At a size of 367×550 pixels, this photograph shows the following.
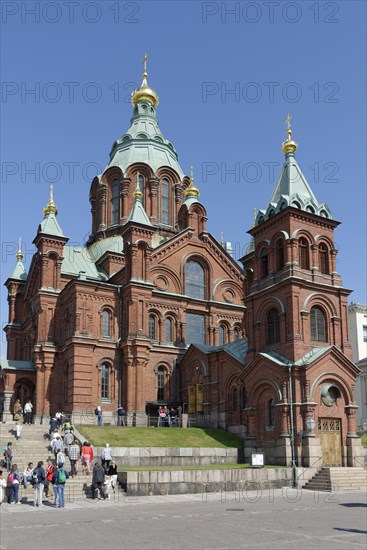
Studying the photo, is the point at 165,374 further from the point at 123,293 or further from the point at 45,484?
the point at 45,484

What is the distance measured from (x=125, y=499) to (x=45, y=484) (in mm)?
3322

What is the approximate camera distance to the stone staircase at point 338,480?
3110 cm

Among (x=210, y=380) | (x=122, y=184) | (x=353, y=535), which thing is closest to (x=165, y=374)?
(x=210, y=380)

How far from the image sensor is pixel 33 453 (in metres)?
31.5

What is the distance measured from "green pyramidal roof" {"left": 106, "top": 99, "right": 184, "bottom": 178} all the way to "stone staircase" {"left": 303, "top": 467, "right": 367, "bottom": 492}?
34577mm

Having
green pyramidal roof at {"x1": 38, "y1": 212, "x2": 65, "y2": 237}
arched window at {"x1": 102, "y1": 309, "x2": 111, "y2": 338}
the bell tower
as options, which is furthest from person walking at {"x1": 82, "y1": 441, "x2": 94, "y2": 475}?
green pyramidal roof at {"x1": 38, "y1": 212, "x2": 65, "y2": 237}

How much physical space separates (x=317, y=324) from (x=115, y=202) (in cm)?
2721

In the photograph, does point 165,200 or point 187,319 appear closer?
point 187,319

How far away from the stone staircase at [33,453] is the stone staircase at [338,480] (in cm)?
1156

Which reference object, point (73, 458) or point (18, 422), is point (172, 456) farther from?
point (18, 422)

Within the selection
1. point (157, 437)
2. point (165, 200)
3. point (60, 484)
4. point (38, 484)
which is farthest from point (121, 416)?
point (165, 200)

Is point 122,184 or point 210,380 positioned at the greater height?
point 122,184

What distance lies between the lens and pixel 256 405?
3762 cm

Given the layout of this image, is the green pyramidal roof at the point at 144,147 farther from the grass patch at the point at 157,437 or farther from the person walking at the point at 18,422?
the grass patch at the point at 157,437
